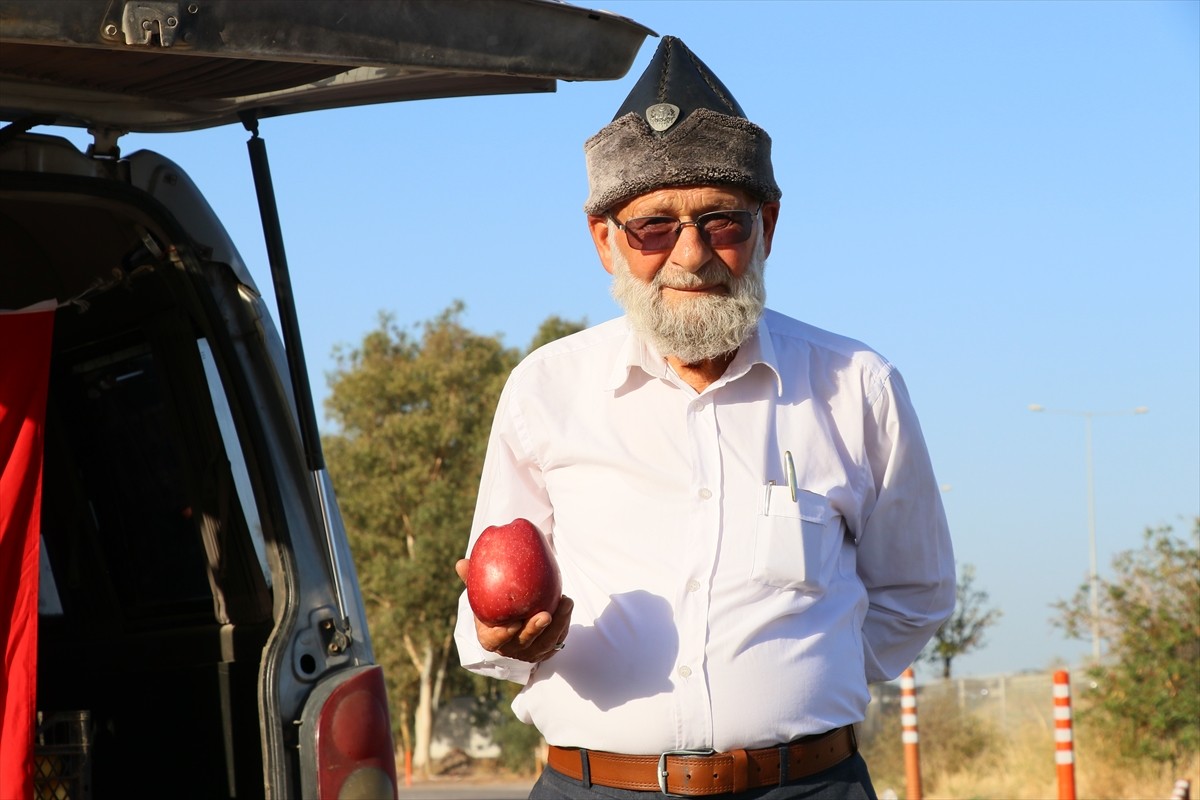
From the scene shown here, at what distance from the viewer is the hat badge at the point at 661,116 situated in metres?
3.59

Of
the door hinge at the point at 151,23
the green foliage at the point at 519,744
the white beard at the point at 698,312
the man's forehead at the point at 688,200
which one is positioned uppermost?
the door hinge at the point at 151,23

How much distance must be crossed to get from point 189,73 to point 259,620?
5.01 ft

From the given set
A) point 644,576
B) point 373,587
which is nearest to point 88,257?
point 644,576

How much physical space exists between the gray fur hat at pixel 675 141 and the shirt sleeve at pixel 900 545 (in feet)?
1.85

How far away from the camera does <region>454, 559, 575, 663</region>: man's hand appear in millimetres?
3145

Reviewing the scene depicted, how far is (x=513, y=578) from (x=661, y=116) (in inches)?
43.1

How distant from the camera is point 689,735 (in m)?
3.24

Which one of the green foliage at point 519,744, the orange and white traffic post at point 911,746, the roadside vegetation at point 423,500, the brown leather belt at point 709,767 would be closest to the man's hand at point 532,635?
the brown leather belt at point 709,767

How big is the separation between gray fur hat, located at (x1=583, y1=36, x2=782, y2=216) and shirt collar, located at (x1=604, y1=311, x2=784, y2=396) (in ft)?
1.03

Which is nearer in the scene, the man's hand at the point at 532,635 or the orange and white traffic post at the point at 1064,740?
the man's hand at the point at 532,635

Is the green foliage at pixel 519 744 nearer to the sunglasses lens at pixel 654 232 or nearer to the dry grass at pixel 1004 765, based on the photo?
the dry grass at pixel 1004 765

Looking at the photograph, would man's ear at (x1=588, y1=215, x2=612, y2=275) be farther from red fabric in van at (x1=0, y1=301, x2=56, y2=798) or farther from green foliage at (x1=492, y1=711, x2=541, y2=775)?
green foliage at (x1=492, y1=711, x2=541, y2=775)

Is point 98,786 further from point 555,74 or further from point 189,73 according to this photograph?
point 555,74

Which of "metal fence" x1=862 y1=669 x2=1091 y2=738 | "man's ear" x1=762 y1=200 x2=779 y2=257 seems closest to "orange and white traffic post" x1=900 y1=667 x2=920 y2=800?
"metal fence" x1=862 y1=669 x2=1091 y2=738
